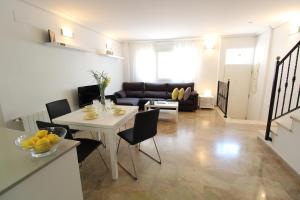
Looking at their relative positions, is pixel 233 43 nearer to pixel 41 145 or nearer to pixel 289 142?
pixel 289 142

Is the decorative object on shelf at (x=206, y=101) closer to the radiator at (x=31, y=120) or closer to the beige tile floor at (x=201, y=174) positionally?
the beige tile floor at (x=201, y=174)

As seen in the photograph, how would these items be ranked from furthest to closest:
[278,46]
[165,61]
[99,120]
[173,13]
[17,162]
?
[165,61]
[278,46]
[173,13]
[99,120]
[17,162]

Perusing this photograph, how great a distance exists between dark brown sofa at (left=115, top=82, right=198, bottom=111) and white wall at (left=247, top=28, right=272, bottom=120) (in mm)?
1738

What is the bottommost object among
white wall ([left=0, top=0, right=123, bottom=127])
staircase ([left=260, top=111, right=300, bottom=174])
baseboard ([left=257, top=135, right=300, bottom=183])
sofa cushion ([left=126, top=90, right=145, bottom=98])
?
baseboard ([left=257, top=135, right=300, bottom=183])

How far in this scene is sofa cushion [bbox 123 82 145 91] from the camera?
587cm

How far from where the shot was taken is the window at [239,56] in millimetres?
5129

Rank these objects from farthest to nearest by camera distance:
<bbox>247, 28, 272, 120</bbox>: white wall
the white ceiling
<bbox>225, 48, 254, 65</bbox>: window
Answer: <bbox>225, 48, 254, 65</bbox>: window
<bbox>247, 28, 272, 120</bbox>: white wall
the white ceiling

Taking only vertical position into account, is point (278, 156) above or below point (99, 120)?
below

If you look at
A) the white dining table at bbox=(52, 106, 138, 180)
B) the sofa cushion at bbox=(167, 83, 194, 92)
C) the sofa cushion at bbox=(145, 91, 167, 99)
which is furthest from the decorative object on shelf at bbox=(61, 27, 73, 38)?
the sofa cushion at bbox=(167, 83, 194, 92)

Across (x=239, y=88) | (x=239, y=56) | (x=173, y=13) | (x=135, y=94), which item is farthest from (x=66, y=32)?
(x=239, y=88)

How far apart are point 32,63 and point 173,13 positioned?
2.74 m

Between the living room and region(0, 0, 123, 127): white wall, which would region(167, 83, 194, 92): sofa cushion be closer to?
the living room

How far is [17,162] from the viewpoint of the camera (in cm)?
94

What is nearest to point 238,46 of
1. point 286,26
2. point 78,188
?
point 286,26
